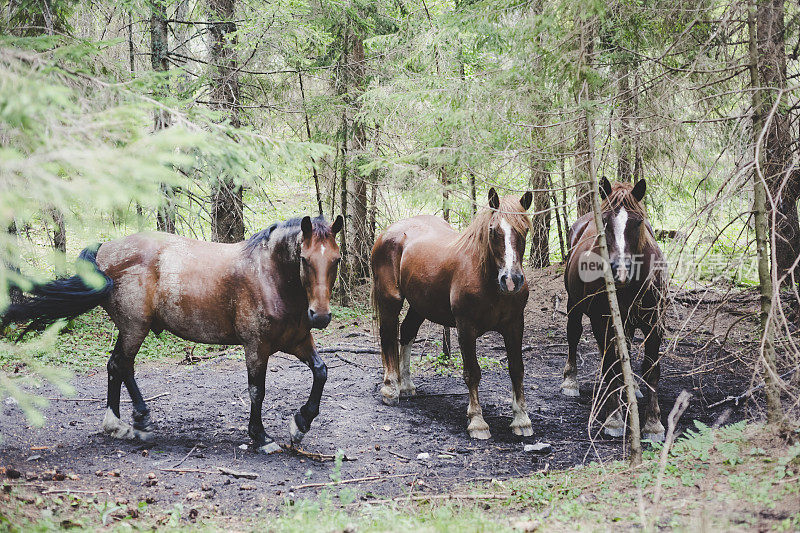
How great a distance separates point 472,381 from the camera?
6.14 metres

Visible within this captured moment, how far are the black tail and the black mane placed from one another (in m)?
1.44

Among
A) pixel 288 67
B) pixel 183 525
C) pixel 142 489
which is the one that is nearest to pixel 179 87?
pixel 288 67

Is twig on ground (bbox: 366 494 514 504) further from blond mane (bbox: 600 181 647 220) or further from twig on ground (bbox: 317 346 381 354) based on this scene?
twig on ground (bbox: 317 346 381 354)

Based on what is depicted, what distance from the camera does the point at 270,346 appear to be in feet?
18.2

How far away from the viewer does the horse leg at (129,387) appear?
5613 mm

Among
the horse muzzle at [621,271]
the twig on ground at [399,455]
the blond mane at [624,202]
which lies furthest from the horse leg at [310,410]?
the blond mane at [624,202]

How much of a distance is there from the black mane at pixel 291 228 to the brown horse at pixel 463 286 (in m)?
1.59

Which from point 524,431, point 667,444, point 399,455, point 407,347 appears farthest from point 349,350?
point 667,444

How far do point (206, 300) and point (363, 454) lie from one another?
2.24m

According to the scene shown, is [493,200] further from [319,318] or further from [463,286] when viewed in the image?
[319,318]

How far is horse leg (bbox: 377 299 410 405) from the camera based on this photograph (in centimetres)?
718

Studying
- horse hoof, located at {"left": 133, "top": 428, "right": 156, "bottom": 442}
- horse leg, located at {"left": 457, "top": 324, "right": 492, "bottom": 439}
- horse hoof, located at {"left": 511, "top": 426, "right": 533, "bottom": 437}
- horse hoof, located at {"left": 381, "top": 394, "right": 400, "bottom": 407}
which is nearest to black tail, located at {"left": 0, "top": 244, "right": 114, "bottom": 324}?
horse hoof, located at {"left": 133, "top": 428, "right": 156, "bottom": 442}

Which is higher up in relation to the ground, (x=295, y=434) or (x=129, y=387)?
(x=129, y=387)

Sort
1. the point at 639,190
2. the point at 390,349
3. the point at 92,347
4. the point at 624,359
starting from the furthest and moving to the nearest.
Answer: the point at 92,347 < the point at 390,349 < the point at 639,190 < the point at 624,359
